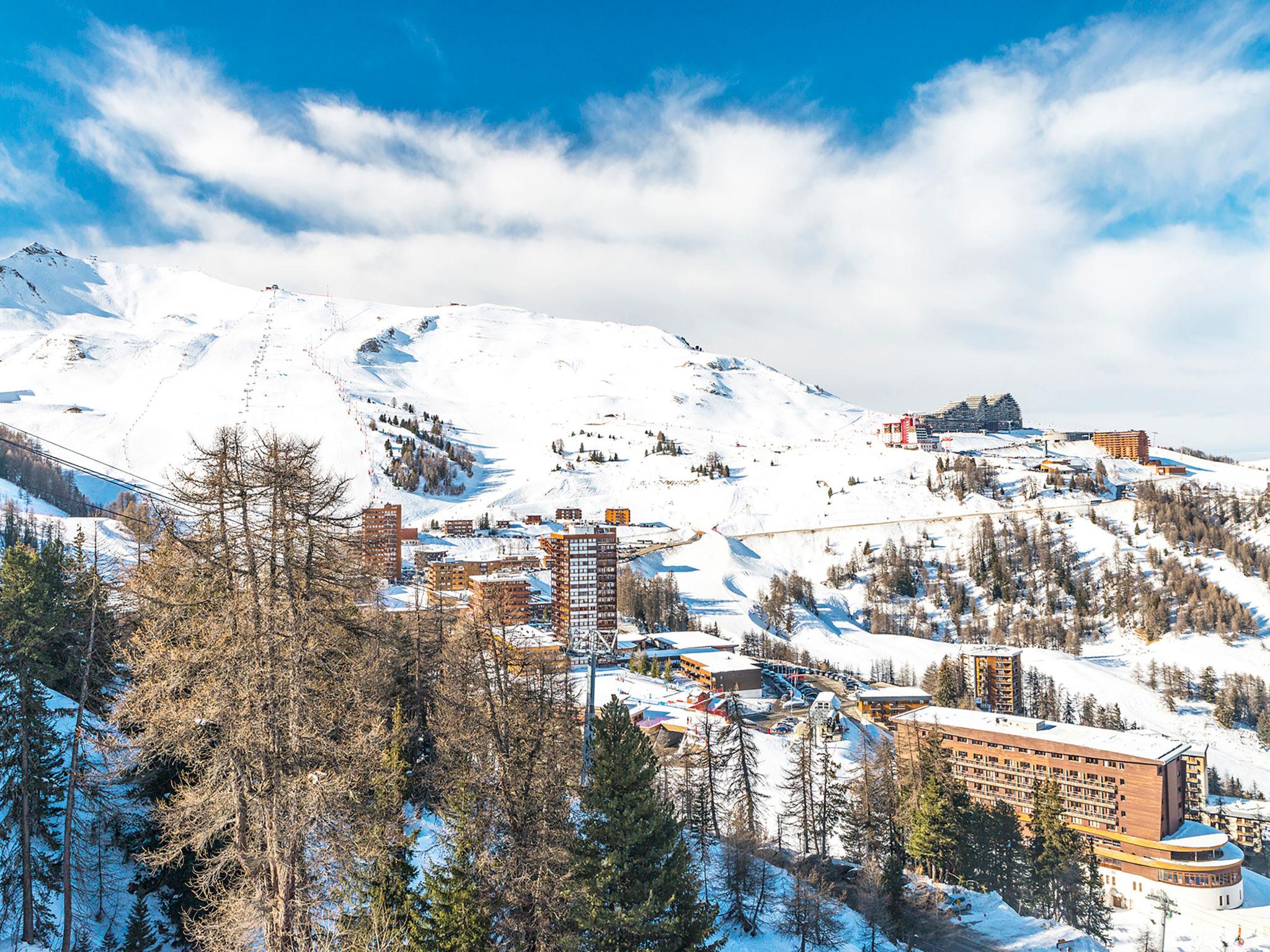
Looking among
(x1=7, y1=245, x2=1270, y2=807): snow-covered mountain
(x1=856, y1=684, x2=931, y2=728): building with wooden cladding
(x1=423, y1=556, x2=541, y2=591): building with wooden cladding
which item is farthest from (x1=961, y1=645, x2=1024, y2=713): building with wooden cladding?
(x1=423, y1=556, x2=541, y2=591): building with wooden cladding

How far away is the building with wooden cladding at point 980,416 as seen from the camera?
188250 millimetres

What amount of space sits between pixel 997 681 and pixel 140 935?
6734cm

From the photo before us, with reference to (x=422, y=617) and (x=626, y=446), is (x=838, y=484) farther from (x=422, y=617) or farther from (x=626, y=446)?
(x=422, y=617)

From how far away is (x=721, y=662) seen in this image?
60.0 meters

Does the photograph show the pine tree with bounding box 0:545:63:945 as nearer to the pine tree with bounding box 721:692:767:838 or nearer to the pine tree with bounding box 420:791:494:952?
the pine tree with bounding box 420:791:494:952

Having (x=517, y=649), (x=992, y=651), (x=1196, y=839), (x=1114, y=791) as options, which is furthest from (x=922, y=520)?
(x=517, y=649)

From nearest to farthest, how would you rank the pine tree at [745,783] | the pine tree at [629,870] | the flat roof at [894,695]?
the pine tree at [629,870]
the pine tree at [745,783]
the flat roof at [894,695]

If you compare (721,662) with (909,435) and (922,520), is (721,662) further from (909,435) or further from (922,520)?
(909,435)

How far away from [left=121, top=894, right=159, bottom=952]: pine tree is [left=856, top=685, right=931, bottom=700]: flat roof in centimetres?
5184

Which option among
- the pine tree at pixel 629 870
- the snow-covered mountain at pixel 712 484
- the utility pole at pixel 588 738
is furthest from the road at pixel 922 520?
the pine tree at pixel 629 870

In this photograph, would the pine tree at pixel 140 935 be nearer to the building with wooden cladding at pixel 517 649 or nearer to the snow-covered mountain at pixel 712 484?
the building with wooden cladding at pixel 517 649

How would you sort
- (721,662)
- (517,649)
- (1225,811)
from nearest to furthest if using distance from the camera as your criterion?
(517,649)
(1225,811)
(721,662)

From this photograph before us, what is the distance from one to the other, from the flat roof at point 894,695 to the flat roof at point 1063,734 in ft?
25.3

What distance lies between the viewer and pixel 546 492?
139 m
